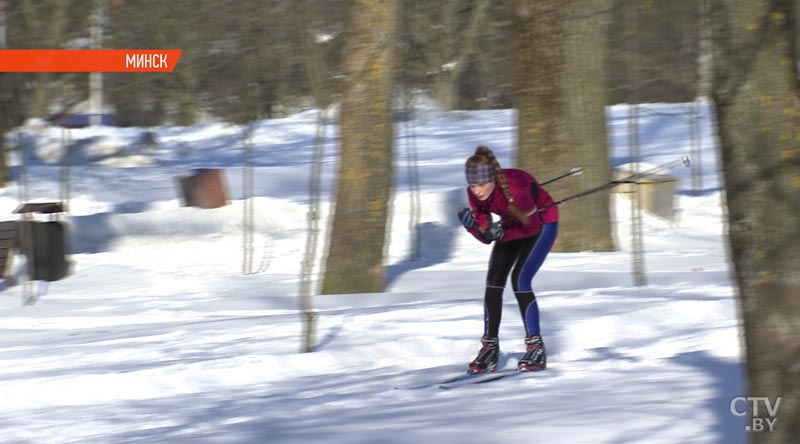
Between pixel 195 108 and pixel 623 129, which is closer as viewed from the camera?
pixel 623 129

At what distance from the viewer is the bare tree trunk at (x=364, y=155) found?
37.3 ft

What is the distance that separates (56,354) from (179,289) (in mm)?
4740

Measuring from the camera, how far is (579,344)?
8.52 metres

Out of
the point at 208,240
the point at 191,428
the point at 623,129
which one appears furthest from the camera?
the point at 623,129

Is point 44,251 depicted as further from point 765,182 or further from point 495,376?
point 765,182

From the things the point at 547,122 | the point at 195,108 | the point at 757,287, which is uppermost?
the point at 195,108

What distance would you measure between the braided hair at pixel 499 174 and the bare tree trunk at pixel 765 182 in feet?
10.4

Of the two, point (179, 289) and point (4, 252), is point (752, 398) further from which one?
point (4, 252)

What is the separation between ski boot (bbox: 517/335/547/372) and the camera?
7398 mm

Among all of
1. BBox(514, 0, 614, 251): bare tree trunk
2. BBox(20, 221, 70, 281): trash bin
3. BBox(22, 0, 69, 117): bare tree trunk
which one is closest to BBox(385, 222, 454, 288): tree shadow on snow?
Answer: BBox(514, 0, 614, 251): bare tree trunk

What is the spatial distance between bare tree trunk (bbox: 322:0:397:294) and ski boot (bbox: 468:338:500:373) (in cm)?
435

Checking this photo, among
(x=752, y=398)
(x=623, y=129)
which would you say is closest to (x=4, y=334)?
(x=752, y=398)

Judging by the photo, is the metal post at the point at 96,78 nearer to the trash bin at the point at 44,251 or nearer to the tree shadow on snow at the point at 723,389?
the trash bin at the point at 44,251

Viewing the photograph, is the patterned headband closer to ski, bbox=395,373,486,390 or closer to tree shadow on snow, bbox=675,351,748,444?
ski, bbox=395,373,486,390
